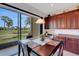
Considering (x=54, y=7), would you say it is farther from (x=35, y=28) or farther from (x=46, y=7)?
(x=35, y=28)

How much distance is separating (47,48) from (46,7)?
0.80 m

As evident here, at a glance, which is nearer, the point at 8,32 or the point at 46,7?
the point at 8,32

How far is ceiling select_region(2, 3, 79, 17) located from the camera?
5.06 feet

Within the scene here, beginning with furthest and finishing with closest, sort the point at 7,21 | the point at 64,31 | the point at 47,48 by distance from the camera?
the point at 64,31
the point at 47,48
the point at 7,21

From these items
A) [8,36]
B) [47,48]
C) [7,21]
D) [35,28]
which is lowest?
[47,48]

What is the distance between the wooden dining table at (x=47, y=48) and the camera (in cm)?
150

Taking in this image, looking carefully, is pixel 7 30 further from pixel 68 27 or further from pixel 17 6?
pixel 68 27

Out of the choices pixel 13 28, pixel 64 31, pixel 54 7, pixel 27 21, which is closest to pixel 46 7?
pixel 54 7

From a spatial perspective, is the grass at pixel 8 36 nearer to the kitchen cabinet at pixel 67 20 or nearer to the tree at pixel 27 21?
the tree at pixel 27 21

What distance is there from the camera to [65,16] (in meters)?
1.62

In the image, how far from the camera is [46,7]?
162cm

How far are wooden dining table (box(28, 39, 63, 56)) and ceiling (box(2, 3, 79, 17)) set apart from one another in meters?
0.60

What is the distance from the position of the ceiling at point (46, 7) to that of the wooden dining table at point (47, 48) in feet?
1.97

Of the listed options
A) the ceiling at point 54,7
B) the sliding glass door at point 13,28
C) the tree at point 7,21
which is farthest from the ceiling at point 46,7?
the tree at point 7,21
